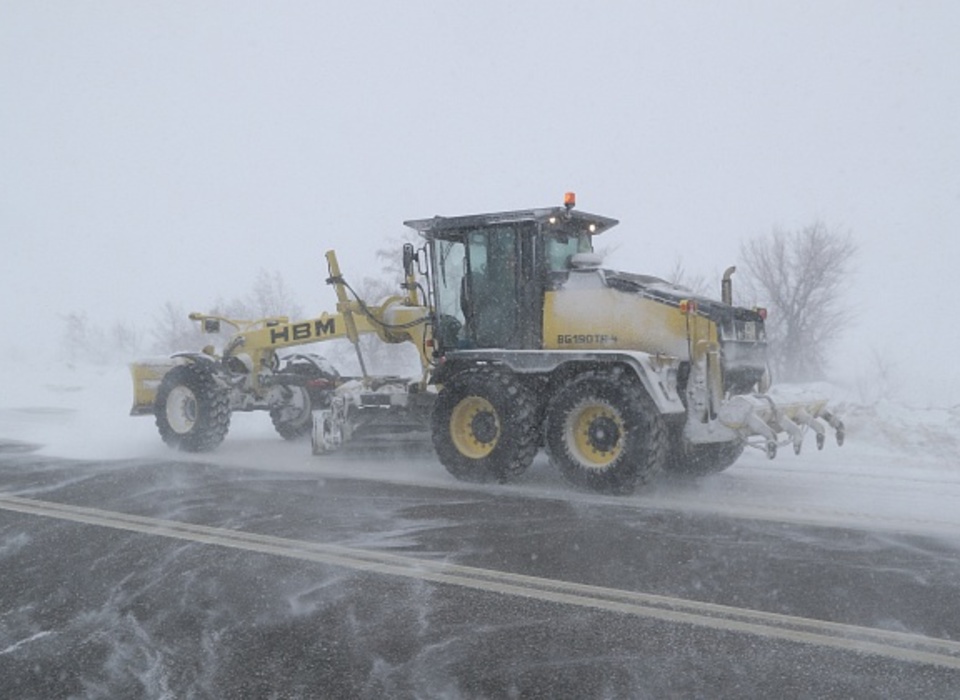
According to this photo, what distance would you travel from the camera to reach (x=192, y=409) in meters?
11.6

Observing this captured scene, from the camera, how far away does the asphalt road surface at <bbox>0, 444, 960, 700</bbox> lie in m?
3.48

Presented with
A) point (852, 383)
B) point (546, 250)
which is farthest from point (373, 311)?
point (852, 383)

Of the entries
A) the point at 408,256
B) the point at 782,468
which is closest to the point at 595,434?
the point at 782,468

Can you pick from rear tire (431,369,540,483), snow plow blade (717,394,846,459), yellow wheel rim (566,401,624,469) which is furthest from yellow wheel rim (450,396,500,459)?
snow plow blade (717,394,846,459)

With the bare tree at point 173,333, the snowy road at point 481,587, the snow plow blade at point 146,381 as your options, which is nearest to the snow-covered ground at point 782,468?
the snowy road at point 481,587

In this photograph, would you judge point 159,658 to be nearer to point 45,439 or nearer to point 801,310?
point 45,439

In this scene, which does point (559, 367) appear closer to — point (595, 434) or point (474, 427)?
point (595, 434)

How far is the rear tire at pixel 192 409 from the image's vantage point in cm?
1117

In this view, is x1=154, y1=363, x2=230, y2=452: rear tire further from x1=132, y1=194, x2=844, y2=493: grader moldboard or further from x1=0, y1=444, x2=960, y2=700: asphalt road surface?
x1=0, y1=444, x2=960, y2=700: asphalt road surface

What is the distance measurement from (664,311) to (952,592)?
3.82m

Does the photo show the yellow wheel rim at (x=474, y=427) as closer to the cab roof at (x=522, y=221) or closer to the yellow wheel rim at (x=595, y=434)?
the yellow wheel rim at (x=595, y=434)

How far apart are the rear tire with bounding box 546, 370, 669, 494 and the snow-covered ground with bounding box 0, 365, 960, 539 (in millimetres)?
213

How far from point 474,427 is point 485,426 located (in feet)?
0.48

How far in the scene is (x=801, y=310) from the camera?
2786 centimetres
